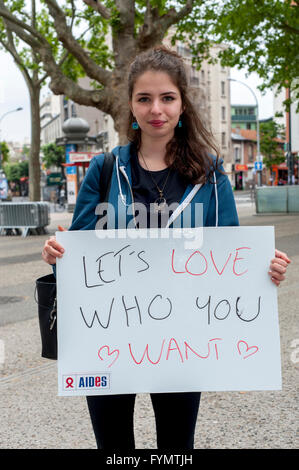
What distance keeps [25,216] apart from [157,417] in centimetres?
1591

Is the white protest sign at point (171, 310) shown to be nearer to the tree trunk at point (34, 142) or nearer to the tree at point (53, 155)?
the tree trunk at point (34, 142)

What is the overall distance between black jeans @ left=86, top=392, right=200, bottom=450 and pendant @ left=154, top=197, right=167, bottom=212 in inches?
25.9

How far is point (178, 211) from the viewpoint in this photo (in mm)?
2041

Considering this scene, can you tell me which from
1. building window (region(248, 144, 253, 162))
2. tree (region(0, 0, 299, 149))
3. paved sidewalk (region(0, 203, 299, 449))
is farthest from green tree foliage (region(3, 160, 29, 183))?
paved sidewalk (region(0, 203, 299, 449))

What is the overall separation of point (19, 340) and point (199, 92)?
3.60m

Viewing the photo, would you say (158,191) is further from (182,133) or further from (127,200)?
(182,133)

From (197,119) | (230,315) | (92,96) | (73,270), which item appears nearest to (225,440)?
(230,315)

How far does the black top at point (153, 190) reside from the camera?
6.77 feet

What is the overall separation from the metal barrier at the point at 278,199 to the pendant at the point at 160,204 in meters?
21.5

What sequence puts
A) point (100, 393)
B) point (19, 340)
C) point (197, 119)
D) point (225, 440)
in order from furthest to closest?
point (19, 340) → point (225, 440) → point (197, 119) → point (100, 393)

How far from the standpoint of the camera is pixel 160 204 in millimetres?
2068

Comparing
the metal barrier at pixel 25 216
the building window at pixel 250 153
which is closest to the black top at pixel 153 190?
the metal barrier at pixel 25 216

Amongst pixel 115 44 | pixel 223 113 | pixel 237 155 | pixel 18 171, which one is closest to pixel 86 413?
pixel 115 44

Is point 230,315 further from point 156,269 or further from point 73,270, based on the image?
point 73,270
